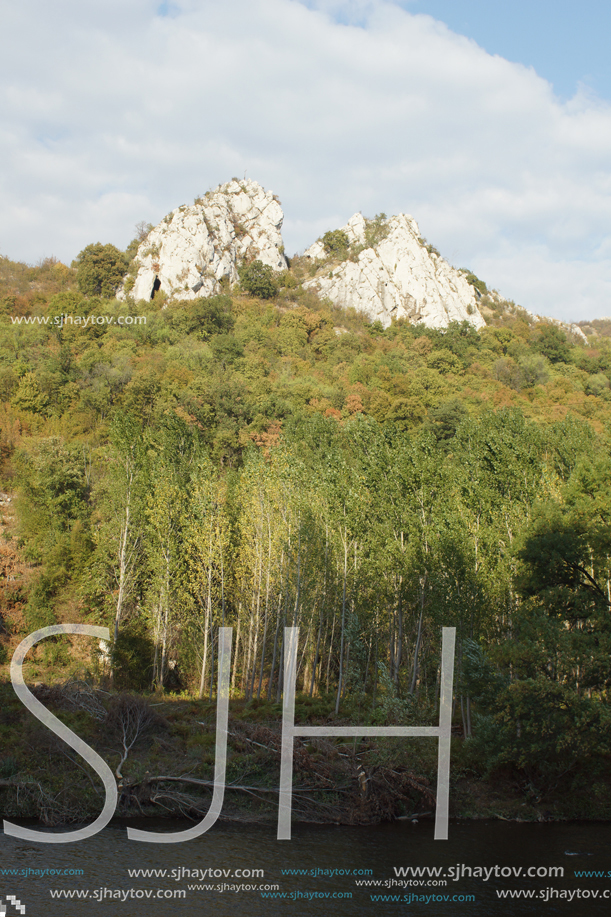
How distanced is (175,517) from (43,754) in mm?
15934

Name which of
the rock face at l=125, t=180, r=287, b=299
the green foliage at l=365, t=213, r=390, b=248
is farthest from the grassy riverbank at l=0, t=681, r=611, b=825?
the green foliage at l=365, t=213, r=390, b=248

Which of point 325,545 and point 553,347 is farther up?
point 553,347

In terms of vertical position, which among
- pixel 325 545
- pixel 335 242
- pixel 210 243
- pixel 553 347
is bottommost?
pixel 325 545

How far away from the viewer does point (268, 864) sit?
17.7 m

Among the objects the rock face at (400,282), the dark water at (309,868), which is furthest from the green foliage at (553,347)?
the dark water at (309,868)

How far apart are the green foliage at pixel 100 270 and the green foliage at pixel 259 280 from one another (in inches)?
829

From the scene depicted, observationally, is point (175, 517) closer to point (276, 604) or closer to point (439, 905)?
point (276, 604)

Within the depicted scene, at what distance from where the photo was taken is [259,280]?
116m

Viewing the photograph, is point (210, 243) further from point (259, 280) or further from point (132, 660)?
point (132, 660)

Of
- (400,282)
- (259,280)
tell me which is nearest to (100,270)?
(259,280)

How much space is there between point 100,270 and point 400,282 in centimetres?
5219

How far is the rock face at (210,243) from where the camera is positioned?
341ft

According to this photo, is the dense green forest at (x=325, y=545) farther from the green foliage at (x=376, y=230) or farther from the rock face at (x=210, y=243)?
the green foliage at (x=376, y=230)

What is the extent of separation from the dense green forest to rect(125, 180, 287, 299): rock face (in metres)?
36.5
